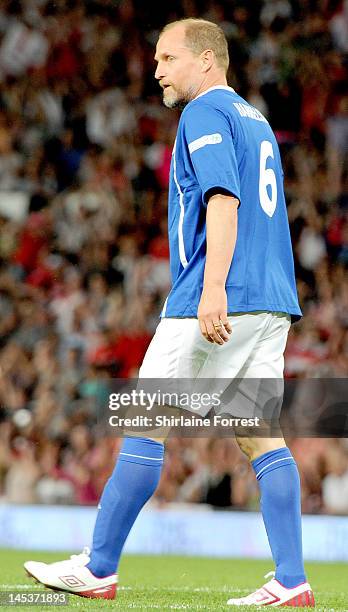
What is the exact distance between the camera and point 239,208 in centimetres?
507

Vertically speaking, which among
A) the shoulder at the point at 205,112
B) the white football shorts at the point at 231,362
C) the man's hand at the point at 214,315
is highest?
the shoulder at the point at 205,112

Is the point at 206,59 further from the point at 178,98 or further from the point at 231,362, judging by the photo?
the point at 231,362

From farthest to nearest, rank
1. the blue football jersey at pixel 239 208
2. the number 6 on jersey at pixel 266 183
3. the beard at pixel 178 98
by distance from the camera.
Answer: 1. the beard at pixel 178 98
2. the number 6 on jersey at pixel 266 183
3. the blue football jersey at pixel 239 208

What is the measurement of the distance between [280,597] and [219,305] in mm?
1174

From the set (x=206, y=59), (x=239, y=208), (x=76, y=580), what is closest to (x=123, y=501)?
(x=76, y=580)

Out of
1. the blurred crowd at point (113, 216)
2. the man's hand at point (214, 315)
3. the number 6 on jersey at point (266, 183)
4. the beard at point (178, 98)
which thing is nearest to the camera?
the man's hand at point (214, 315)

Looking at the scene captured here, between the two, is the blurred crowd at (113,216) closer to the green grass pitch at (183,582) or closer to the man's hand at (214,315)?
the green grass pitch at (183,582)

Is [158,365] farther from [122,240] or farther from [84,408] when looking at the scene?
[122,240]

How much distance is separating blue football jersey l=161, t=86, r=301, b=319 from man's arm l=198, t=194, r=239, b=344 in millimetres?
69

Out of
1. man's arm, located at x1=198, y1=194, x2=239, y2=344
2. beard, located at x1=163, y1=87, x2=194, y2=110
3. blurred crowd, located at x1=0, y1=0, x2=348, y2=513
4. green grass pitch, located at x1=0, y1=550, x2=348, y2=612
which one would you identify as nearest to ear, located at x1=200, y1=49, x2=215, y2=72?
beard, located at x1=163, y1=87, x2=194, y2=110

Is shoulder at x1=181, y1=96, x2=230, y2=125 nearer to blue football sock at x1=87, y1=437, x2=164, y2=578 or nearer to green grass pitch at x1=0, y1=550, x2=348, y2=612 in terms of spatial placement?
blue football sock at x1=87, y1=437, x2=164, y2=578

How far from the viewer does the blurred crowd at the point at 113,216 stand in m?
12.2

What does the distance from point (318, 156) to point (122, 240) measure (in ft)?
8.80

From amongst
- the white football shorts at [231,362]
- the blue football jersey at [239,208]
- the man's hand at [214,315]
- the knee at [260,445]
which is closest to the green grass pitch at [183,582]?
the knee at [260,445]
